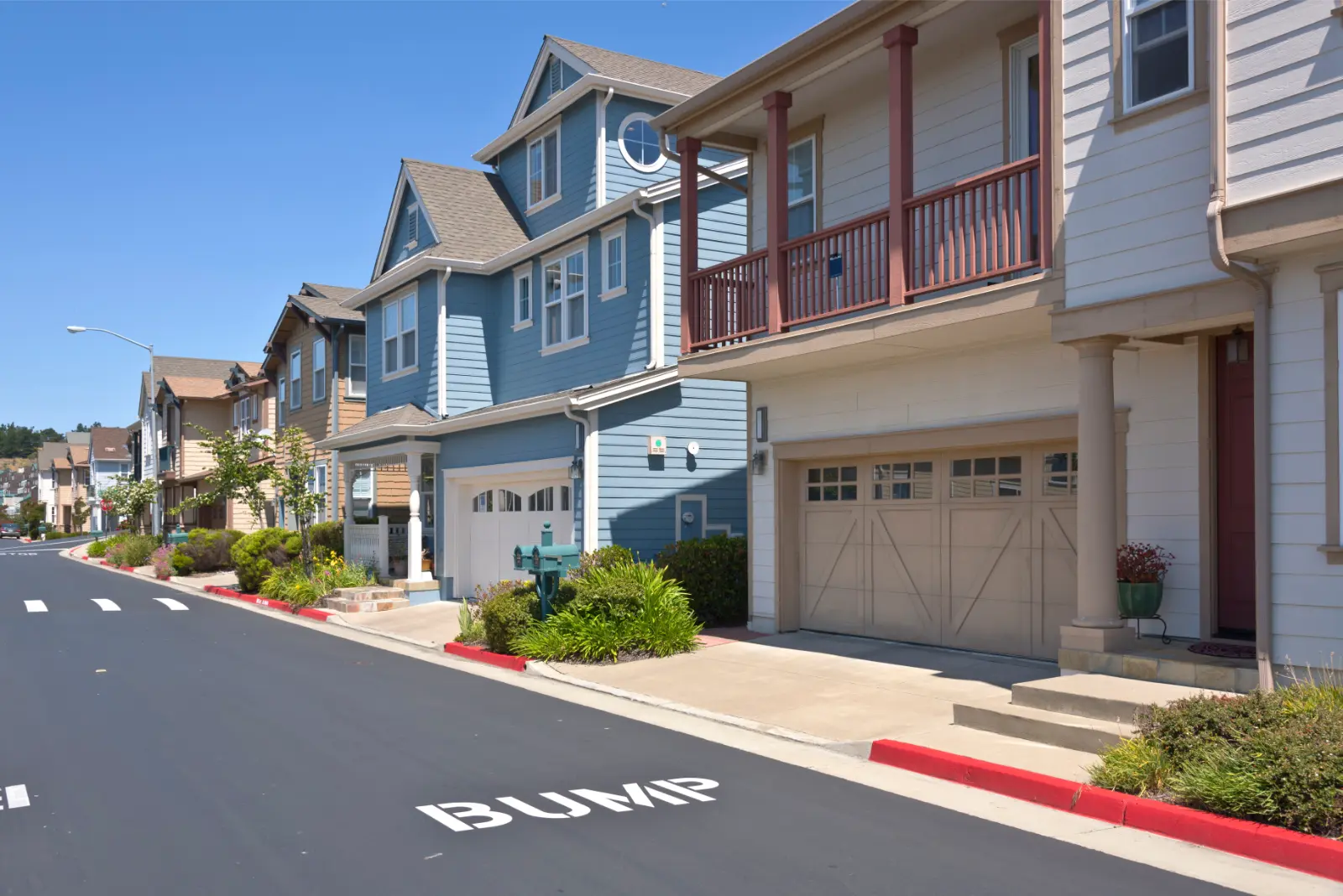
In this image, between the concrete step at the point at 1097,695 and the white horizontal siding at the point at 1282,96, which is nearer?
the white horizontal siding at the point at 1282,96

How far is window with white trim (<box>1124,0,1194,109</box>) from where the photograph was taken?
9312 mm

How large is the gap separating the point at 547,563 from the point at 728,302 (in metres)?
4.09

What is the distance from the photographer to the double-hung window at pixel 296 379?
33125mm

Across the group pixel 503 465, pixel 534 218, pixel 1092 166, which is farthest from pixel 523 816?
pixel 534 218

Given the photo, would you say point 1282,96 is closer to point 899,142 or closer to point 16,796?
point 899,142

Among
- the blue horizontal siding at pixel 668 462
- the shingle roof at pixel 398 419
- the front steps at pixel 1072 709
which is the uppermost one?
the shingle roof at pixel 398 419

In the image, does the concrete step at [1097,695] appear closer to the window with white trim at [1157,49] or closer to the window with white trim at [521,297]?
the window with white trim at [1157,49]

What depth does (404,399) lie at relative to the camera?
24859 millimetres

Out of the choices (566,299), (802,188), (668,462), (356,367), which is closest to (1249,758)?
(802,188)

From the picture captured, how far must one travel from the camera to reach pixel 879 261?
Result: 1241 cm

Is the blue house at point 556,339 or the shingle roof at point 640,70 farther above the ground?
Answer: the shingle roof at point 640,70

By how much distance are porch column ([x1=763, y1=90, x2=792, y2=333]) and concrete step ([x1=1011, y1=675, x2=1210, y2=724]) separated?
5.72 meters

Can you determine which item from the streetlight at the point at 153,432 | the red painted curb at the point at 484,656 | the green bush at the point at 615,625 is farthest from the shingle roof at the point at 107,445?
the green bush at the point at 615,625

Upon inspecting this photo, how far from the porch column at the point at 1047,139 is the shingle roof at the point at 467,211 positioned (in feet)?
47.9
